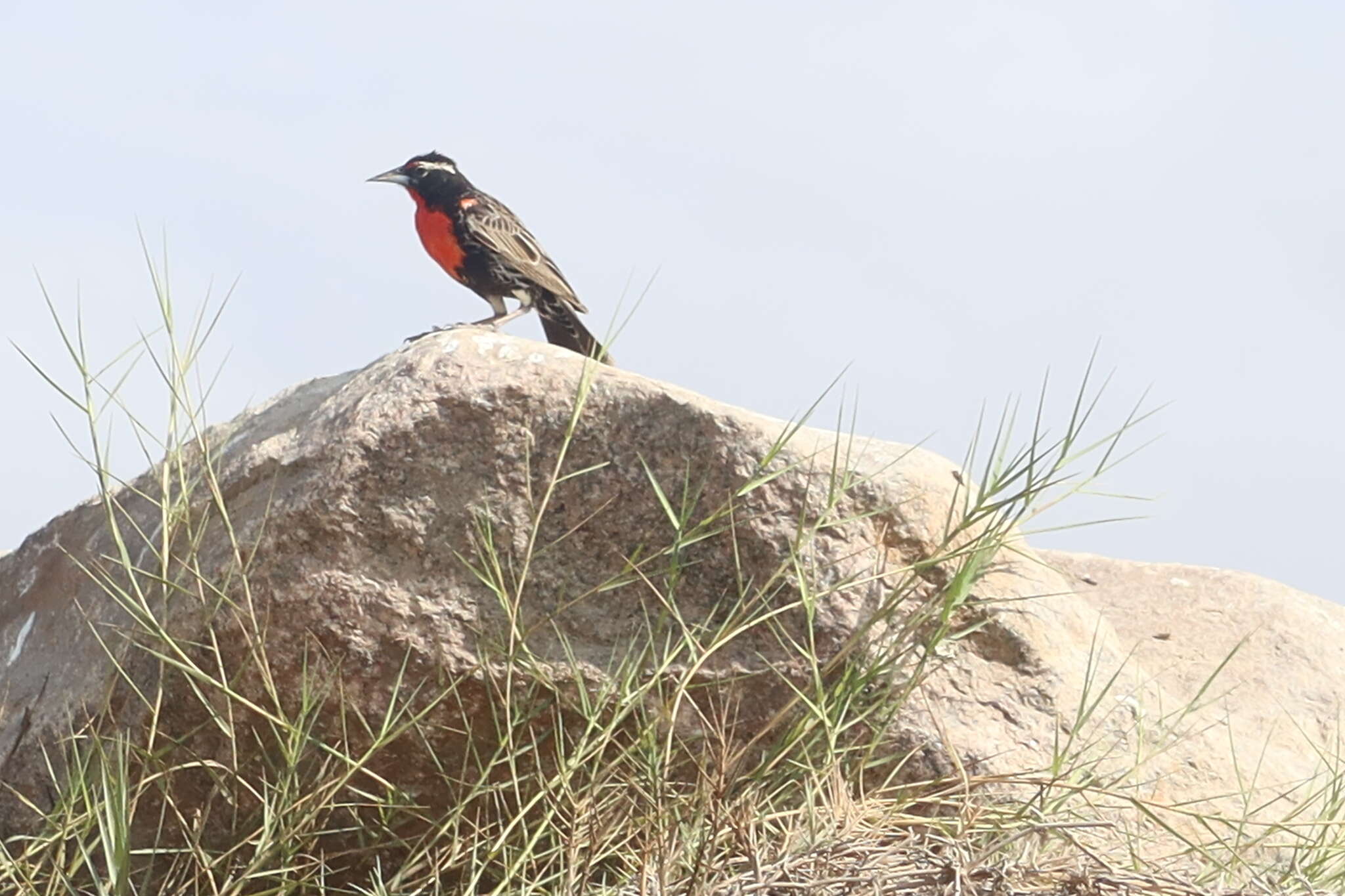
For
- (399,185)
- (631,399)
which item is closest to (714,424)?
(631,399)

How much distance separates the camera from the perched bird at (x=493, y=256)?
19.2 feet

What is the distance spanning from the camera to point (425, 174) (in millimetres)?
6234

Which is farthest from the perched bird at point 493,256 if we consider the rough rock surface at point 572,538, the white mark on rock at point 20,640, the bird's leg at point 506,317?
the rough rock surface at point 572,538

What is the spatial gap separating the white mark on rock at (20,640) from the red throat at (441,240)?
7.90ft


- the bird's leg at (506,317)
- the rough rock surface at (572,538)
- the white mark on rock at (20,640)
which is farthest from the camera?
the bird's leg at (506,317)

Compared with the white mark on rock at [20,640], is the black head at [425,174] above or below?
above

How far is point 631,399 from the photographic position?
3285mm

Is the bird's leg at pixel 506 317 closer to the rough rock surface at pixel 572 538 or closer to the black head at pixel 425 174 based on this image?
the black head at pixel 425 174

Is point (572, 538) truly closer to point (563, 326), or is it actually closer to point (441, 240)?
point (563, 326)

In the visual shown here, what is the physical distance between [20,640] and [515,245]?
2.60 meters

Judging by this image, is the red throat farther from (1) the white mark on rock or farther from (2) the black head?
(1) the white mark on rock

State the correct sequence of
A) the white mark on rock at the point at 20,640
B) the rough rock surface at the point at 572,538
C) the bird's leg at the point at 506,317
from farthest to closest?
1. the bird's leg at the point at 506,317
2. the white mark on rock at the point at 20,640
3. the rough rock surface at the point at 572,538

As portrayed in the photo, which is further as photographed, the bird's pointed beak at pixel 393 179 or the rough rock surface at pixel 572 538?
the bird's pointed beak at pixel 393 179

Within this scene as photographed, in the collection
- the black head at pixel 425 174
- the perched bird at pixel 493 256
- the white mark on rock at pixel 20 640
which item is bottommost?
the white mark on rock at pixel 20 640
